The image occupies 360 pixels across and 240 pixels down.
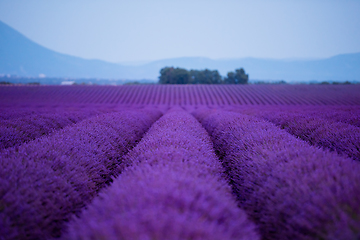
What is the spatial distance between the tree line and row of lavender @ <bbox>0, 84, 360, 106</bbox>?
1931 cm

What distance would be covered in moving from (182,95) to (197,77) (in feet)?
94.9

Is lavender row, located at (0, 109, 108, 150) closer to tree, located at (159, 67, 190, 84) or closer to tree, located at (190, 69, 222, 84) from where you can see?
tree, located at (159, 67, 190, 84)

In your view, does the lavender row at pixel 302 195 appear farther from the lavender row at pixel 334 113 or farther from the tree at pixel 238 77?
the tree at pixel 238 77

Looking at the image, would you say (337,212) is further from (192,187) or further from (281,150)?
(281,150)

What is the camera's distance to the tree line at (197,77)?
56.1 meters

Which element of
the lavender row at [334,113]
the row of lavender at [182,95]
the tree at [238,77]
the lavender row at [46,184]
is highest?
the tree at [238,77]

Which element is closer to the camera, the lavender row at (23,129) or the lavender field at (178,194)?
the lavender field at (178,194)

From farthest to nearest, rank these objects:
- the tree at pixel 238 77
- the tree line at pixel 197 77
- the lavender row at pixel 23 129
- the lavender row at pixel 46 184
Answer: the tree at pixel 238 77 < the tree line at pixel 197 77 < the lavender row at pixel 23 129 < the lavender row at pixel 46 184

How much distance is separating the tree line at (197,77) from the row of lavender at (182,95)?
63.4 ft

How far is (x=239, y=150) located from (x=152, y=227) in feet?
8.47

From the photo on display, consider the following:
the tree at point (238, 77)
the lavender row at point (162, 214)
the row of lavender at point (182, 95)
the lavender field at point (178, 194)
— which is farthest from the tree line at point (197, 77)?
the lavender row at point (162, 214)

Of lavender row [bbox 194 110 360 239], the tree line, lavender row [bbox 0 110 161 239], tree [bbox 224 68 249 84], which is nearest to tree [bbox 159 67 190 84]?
the tree line

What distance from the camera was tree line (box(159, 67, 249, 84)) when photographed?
56.1 meters

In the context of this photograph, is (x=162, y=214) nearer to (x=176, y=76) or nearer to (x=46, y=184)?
(x=46, y=184)
